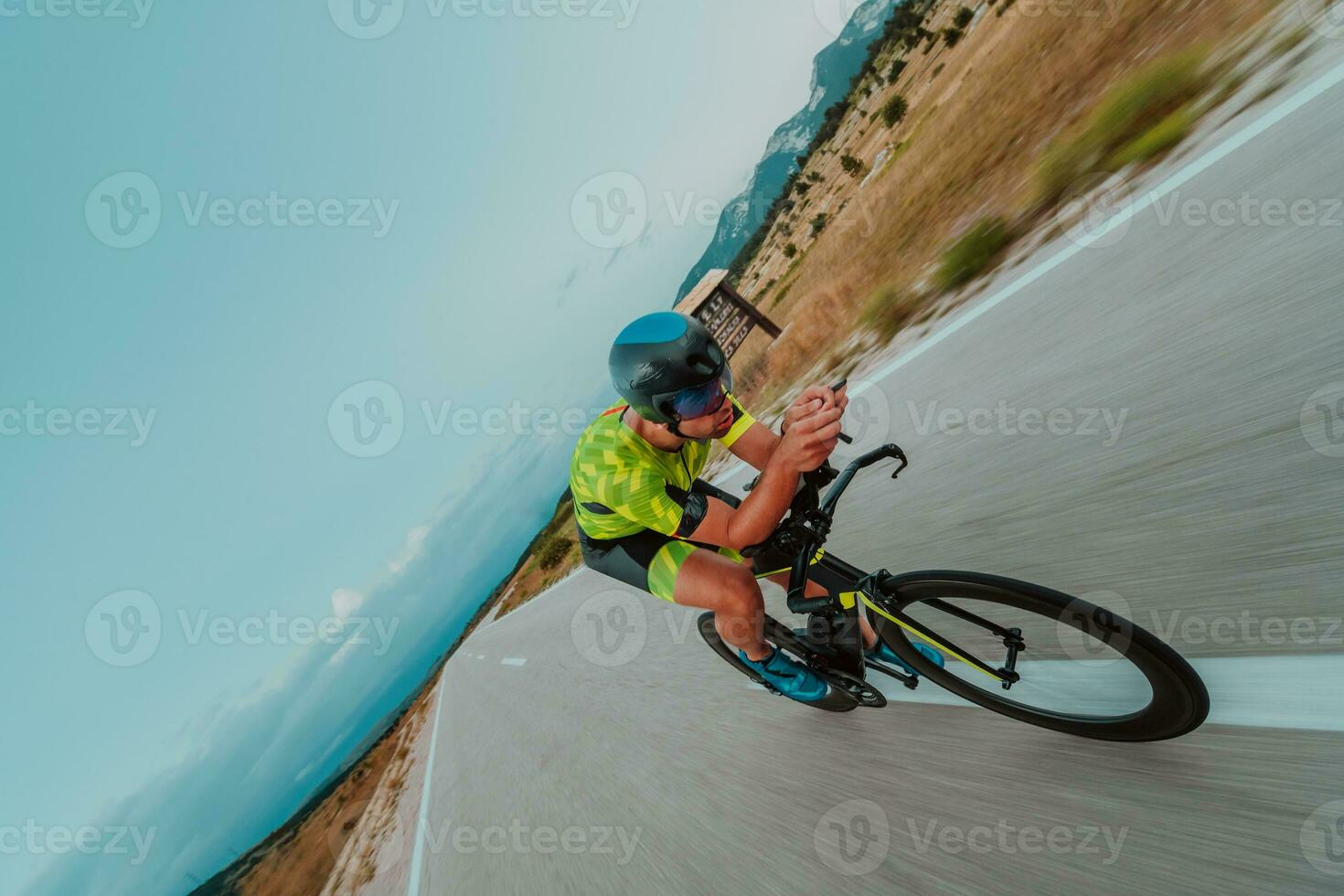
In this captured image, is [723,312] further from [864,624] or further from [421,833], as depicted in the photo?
[864,624]

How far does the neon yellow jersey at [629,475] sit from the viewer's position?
246cm

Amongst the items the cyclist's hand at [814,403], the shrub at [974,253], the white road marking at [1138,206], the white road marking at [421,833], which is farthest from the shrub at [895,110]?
the cyclist's hand at [814,403]

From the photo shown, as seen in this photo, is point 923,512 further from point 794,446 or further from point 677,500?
point 794,446

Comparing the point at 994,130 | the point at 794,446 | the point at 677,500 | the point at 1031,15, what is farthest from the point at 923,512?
the point at 1031,15

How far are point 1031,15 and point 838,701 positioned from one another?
12473 mm

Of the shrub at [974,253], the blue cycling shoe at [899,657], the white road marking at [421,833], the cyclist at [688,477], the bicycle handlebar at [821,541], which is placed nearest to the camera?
the cyclist at [688,477]

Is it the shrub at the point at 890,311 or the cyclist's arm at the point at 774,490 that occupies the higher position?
the cyclist's arm at the point at 774,490

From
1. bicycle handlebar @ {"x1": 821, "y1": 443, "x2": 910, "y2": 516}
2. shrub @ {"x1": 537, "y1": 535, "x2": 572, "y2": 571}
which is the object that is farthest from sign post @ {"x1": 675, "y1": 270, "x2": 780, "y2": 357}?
bicycle handlebar @ {"x1": 821, "y1": 443, "x2": 910, "y2": 516}

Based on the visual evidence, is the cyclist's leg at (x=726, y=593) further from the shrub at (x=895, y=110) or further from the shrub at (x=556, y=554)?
the shrub at (x=895, y=110)

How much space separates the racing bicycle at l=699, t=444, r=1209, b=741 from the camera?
5.92 feet

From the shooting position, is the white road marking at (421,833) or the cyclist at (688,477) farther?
the white road marking at (421,833)

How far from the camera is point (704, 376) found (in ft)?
7.29

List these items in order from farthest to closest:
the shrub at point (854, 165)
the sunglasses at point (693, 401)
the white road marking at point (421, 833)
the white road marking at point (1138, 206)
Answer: the shrub at point (854, 165)
the white road marking at point (421, 833)
the white road marking at point (1138, 206)
the sunglasses at point (693, 401)

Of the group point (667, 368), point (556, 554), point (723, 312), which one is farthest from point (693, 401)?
point (556, 554)
